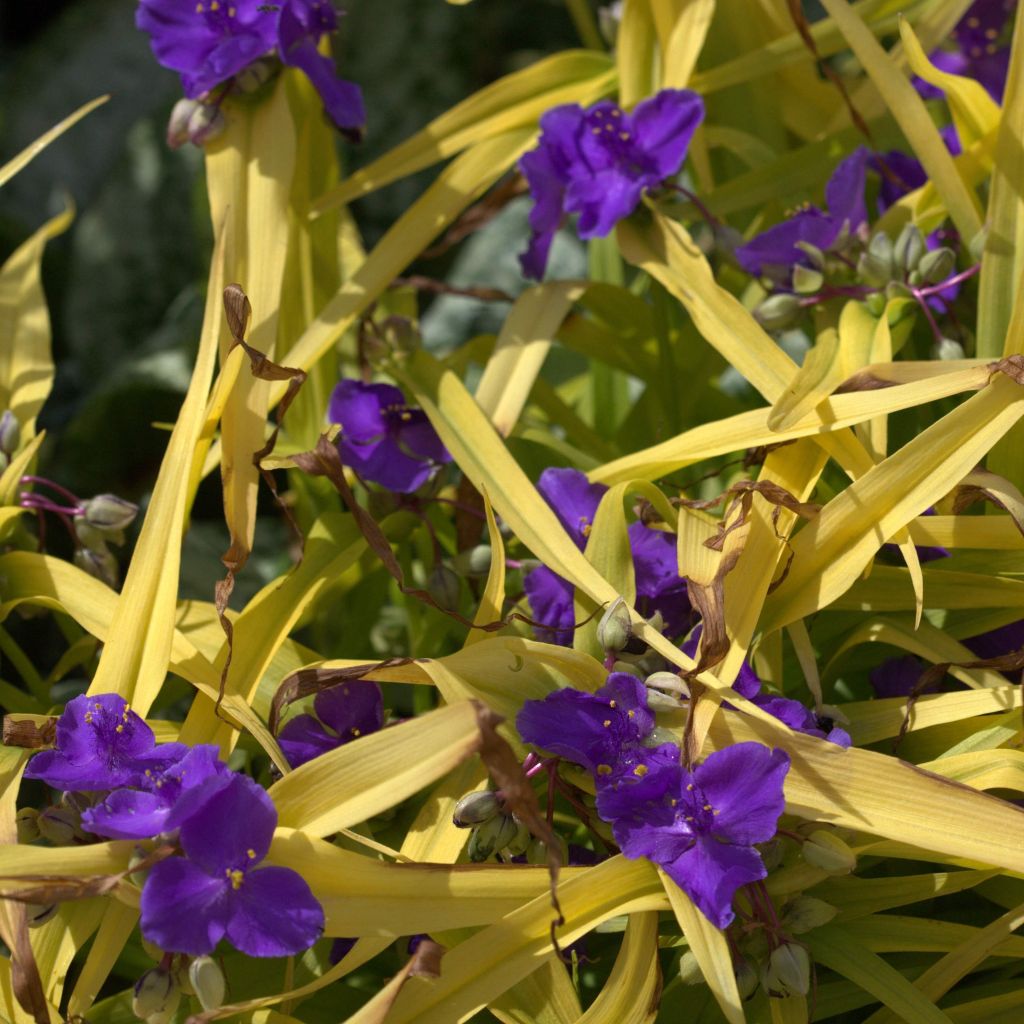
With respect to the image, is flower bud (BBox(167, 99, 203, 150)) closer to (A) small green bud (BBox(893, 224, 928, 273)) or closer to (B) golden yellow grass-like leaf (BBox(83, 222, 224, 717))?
(B) golden yellow grass-like leaf (BBox(83, 222, 224, 717))

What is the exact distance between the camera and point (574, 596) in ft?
2.52

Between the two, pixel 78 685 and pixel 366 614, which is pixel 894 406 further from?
pixel 78 685

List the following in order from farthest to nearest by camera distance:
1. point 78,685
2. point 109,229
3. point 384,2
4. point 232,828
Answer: point 384,2 < point 109,229 < point 78,685 < point 232,828

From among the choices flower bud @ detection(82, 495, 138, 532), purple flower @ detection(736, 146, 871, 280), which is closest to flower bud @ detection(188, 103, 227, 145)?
flower bud @ detection(82, 495, 138, 532)

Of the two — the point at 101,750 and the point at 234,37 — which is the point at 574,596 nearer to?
the point at 101,750

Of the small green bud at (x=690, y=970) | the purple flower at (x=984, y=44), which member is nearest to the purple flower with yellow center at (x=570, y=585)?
the small green bud at (x=690, y=970)

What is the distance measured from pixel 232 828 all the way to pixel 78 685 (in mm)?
453

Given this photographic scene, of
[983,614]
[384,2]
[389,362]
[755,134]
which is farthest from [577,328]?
[384,2]

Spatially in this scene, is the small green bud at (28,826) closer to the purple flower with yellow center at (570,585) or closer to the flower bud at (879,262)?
the purple flower with yellow center at (570,585)

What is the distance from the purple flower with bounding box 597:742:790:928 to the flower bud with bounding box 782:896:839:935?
2.2 inches

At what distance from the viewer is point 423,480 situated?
2.85 ft

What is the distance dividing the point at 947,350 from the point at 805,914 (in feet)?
1.34

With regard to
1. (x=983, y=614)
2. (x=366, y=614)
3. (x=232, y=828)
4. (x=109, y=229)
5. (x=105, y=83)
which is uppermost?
(x=105, y=83)

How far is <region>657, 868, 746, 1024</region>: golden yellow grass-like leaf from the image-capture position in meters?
0.58
